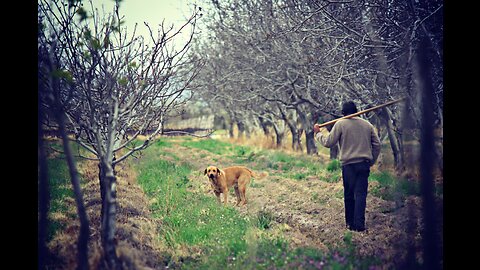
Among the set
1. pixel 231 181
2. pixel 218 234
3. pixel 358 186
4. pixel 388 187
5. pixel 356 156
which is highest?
pixel 356 156

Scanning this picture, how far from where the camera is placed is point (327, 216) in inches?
288

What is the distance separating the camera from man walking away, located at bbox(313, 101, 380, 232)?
20.3 ft

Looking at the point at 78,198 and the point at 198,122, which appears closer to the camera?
the point at 78,198

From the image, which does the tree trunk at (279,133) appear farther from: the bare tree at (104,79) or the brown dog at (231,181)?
the bare tree at (104,79)

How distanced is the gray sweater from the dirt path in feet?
2.91

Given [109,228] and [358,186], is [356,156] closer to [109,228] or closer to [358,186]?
[358,186]

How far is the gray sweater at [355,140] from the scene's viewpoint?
20.4 feet

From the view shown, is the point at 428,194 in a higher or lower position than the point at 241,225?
higher

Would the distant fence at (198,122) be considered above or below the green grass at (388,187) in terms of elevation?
above

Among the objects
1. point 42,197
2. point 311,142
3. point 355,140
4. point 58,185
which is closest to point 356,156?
point 355,140

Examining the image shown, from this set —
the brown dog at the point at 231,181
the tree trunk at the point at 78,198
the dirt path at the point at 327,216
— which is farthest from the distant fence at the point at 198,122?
the tree trunk at the point at 78,198

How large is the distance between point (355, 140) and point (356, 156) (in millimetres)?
237

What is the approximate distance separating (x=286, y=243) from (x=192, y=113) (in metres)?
28.1
